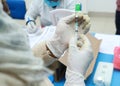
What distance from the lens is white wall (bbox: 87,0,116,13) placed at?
11.0 ft

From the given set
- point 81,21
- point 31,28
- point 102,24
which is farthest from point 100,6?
point 81,21

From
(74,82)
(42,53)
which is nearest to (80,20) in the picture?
(42,53)

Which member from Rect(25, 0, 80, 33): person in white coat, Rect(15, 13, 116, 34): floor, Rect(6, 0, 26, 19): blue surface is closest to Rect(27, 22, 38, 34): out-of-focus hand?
Rect(25, 0, 80, 33): person in white coat

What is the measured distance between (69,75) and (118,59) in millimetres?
346

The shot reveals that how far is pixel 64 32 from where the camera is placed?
3.47 feet

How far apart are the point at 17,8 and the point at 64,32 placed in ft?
3.46

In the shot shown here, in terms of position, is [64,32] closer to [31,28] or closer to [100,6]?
[31,28]

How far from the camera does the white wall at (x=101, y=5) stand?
3.36 m

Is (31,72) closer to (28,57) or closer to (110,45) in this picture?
(28,57)

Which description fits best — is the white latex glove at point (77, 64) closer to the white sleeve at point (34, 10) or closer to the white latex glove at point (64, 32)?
the white latex glove at point (64, 32)

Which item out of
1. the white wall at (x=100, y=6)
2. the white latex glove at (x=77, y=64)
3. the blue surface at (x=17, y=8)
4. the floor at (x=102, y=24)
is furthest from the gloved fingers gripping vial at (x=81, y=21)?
the white wall at (x=100, y=6)

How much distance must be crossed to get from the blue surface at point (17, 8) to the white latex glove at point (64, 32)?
929 millimetres

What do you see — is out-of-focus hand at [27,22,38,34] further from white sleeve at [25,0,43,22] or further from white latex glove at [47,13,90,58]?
white latex glove at [47,13,90,58]

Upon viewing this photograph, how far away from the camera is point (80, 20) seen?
3.65ft
